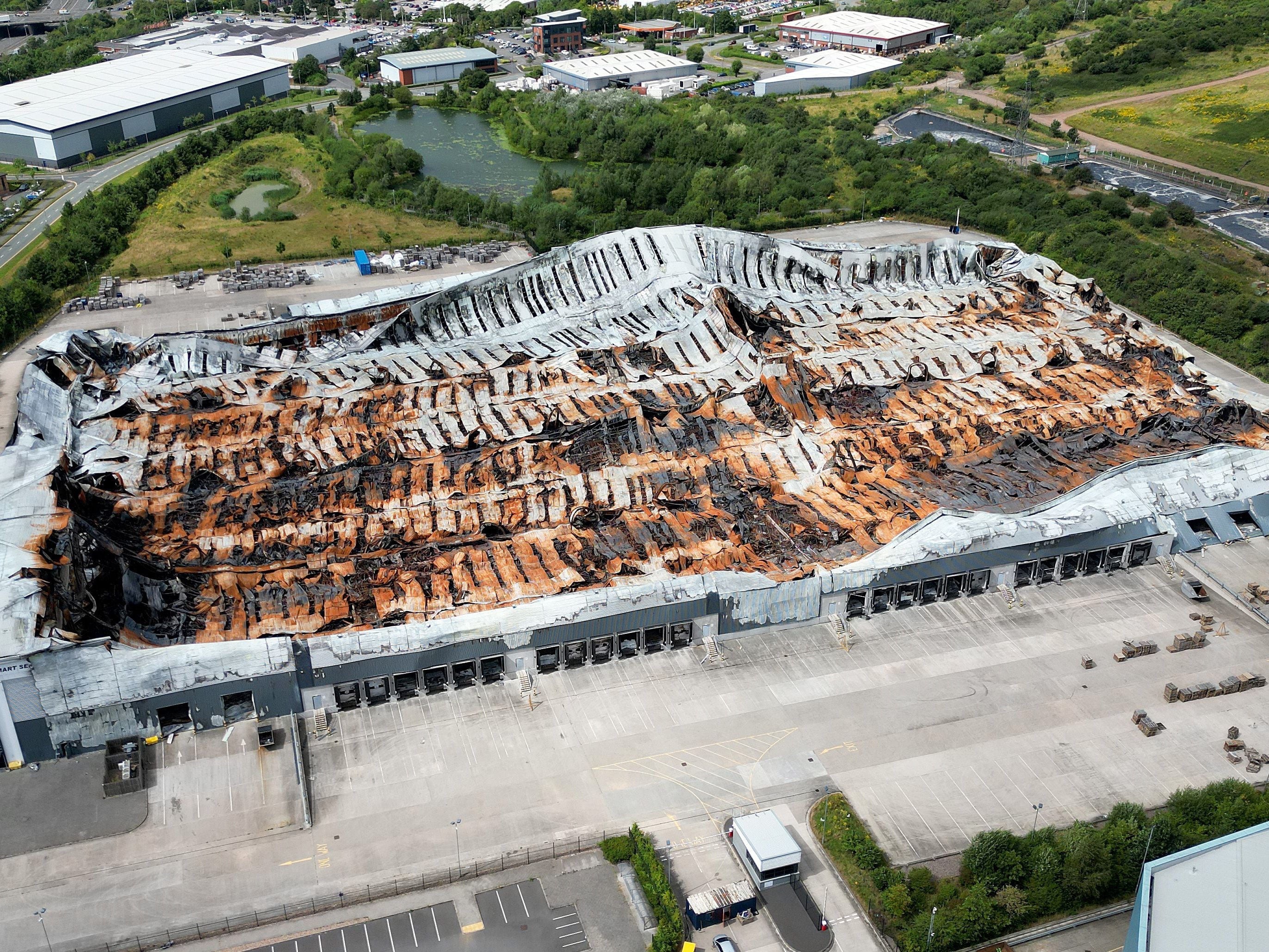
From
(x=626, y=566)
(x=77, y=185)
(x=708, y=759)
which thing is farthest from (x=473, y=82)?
(x=708, y=759)

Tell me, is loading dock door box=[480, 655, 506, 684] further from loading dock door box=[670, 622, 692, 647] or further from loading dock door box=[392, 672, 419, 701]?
loading dock door box=[670, 622, 692, 647]

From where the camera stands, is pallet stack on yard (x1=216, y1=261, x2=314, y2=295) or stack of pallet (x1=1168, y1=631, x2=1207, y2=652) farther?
pallet stack on yard (x1=216, y1=261, x2=314, y2=295)

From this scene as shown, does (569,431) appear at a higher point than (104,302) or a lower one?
higher

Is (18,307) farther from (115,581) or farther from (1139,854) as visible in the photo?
(1139,854)

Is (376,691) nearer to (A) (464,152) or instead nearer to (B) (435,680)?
(B) (435,680)

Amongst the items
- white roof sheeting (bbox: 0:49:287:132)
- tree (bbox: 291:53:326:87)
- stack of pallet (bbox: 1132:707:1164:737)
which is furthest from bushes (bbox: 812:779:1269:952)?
tree (bbox: 291:53:326:87)

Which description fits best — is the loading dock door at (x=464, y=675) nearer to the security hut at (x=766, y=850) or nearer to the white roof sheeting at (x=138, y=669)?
the white roof sheeting at (x=138, y=669)
